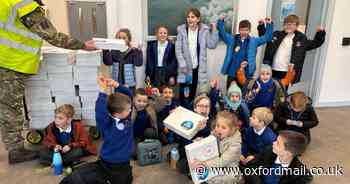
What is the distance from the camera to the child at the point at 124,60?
316cm

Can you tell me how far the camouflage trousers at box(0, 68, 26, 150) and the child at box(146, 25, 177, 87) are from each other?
1288 millimetres

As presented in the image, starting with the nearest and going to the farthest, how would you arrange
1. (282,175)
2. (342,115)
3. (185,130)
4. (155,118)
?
(282,175) → (185,130) → (155,118) → (342,115)

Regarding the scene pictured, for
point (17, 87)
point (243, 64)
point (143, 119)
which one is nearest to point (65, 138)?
point (17, 87)

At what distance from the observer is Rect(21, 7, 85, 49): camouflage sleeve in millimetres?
2395

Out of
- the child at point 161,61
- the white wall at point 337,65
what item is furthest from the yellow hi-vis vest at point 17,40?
the white wall at point 337,65

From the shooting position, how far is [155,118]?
310 cm

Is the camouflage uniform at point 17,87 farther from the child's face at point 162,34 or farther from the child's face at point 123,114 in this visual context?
the child's face at point 162,34

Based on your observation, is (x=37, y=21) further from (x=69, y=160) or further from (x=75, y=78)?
(x=69, y=160)

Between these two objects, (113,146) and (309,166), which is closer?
(113,146)

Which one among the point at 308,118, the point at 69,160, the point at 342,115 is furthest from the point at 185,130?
the point at 342,115

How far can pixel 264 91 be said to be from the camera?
3270 millimetres

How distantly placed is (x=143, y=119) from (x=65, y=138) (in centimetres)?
72

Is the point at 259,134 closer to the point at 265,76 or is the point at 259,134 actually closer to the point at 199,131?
the point at 199,131

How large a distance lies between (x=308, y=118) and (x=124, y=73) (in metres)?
1.86
